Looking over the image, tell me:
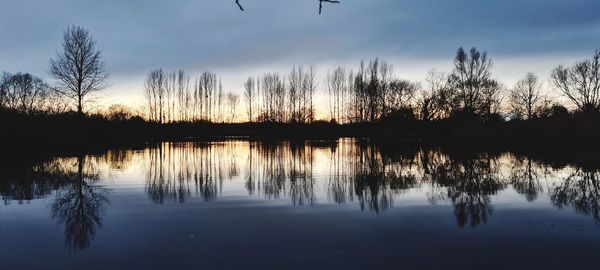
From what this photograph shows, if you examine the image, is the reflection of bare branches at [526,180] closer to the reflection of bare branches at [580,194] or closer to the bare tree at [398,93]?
the reflection of bare branches at [580,194]

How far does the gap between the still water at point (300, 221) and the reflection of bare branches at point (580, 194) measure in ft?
0.09

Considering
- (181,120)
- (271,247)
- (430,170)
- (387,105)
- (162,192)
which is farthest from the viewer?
(181,120)

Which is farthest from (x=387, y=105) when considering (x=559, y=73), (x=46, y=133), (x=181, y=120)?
(x=46, y=133)

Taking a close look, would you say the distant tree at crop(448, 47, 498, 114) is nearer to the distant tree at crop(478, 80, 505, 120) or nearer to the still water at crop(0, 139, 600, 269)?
the distant tree at crop(478, 80, 505, 120)

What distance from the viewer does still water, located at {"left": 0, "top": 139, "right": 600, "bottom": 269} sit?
6.24 meters

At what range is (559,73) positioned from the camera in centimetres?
6512

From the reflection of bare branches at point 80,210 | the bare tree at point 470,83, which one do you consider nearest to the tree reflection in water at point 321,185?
the reflection of bare branches at point 80,210

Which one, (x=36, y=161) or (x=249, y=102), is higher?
(x=249, y=102)

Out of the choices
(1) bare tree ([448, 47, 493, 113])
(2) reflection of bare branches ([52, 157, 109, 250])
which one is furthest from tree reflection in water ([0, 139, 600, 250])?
(1) bare tree ([448, 47, 493, 113])

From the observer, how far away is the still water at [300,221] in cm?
624

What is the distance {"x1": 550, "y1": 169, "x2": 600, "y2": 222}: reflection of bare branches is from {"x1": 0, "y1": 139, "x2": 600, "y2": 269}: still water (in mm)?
28

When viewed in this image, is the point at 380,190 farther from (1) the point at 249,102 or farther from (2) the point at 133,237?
(1) the point at 249,102

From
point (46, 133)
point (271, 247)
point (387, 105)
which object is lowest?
point (271, 247)

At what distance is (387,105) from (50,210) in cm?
7067
